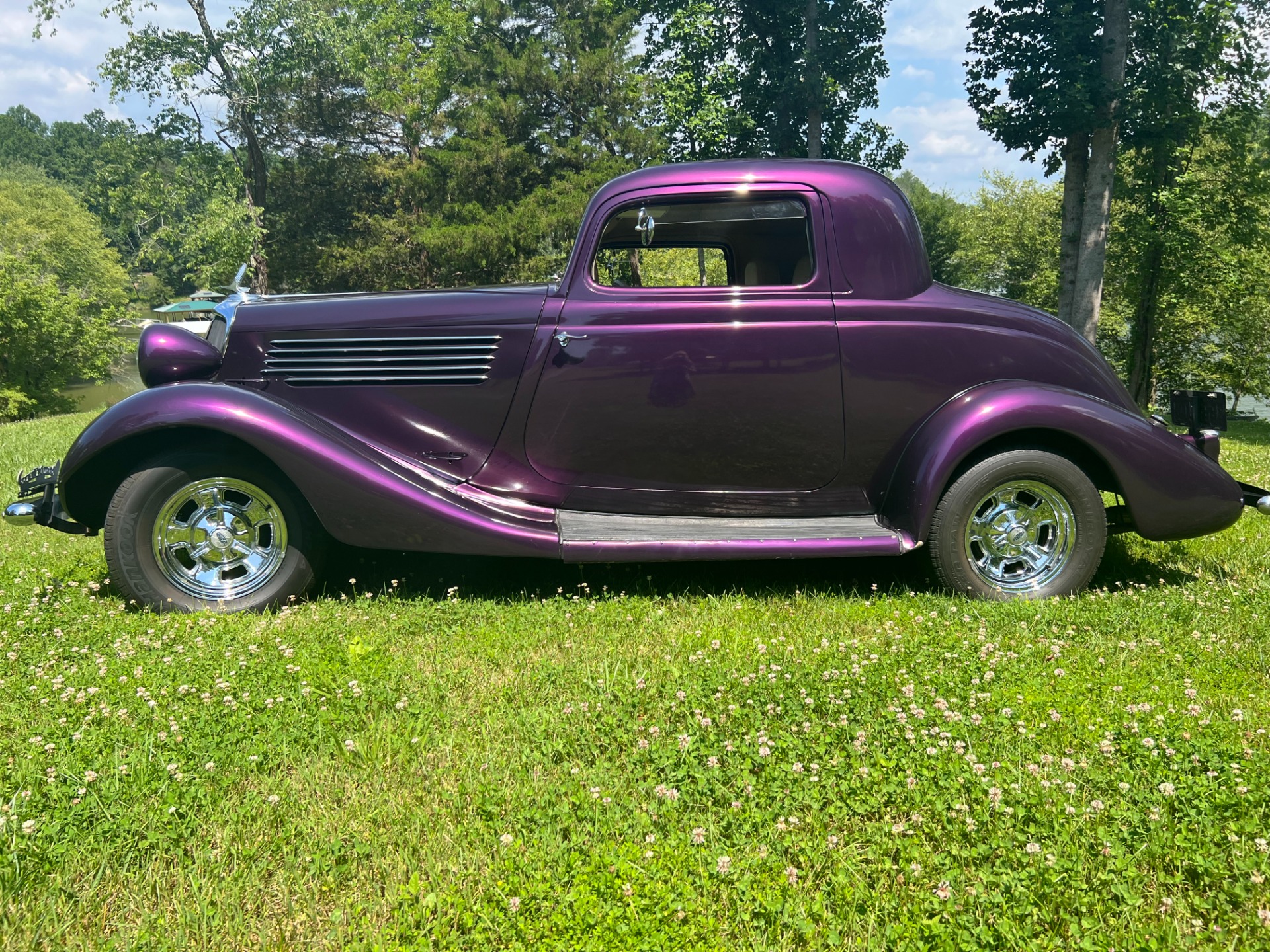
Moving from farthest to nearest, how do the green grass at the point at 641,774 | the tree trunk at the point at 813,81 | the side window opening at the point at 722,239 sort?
the tree trunk at the point at 813,81
the side window opening at the point at 722,239
the green grass at the point at 641,774

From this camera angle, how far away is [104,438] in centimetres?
372

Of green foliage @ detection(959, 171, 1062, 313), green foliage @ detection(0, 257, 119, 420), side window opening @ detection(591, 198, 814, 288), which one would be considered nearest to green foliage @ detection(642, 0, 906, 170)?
green foliage @ detection(959, 171, 1062, 313)

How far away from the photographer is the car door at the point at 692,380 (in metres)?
3.95

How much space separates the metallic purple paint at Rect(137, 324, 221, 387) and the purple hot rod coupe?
0.01 m

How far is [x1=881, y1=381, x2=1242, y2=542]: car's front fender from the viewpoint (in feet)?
12.6

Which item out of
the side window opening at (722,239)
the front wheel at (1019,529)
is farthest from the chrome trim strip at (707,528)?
the side window opening at (722,239)

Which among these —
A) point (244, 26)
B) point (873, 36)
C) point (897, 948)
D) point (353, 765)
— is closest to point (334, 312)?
point (353, 765)

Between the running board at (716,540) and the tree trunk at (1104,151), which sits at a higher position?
the tree trunk at (1104,151)

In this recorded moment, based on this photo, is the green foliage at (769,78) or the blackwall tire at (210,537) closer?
the blackwall tire at (210,537)

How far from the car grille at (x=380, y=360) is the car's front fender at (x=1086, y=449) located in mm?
2162

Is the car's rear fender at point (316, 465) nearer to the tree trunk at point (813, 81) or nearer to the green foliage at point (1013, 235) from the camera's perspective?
the tree trunk at point (813, 81)

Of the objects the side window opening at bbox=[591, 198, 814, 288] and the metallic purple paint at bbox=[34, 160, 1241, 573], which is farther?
the side window opening at bbox=[591, 198, 814, 288]

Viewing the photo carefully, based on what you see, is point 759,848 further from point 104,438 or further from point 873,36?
point 873,36

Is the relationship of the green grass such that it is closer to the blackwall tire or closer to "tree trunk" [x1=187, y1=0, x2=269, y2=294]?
the blackwall tire
